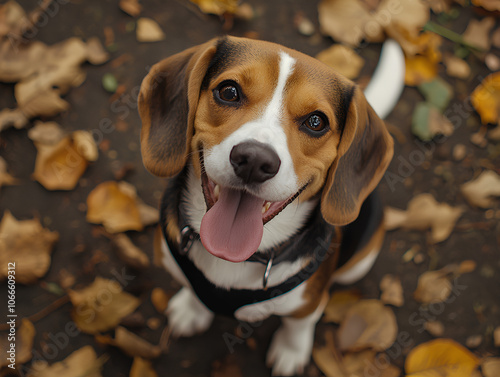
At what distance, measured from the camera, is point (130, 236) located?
118 inches

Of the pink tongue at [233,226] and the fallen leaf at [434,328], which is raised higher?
the pink tongue at [233,226]

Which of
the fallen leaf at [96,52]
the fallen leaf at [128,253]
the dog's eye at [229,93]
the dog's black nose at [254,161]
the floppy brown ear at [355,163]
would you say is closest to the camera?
the dog's black nose at [254,161]

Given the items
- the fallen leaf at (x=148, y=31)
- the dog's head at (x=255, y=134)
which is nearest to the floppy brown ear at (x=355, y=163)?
the dog's head at (x=255, y=134)

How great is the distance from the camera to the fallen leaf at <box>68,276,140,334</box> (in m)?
2.69

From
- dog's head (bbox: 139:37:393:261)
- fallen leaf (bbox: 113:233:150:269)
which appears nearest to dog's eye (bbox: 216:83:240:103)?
dog's head (bbox: 139:37:393:261)

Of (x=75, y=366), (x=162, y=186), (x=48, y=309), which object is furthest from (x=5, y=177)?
(x=75, y=366)

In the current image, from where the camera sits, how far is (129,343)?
2.64m

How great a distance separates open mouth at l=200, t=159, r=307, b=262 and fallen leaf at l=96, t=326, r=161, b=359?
1.25 m

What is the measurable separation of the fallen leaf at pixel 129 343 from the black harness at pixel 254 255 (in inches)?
31.9

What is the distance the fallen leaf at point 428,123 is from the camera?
3498 millimetres

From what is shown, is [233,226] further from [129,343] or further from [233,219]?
[129,343]

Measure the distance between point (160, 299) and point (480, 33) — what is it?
12.2ft

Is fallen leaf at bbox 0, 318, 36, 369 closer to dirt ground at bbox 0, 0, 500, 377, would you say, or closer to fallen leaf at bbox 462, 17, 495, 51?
dirt ground at bbox 0, 0, 500, 377

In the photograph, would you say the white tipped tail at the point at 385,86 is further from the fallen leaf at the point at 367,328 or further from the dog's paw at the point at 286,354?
the dog's paw at the point at 286,354
